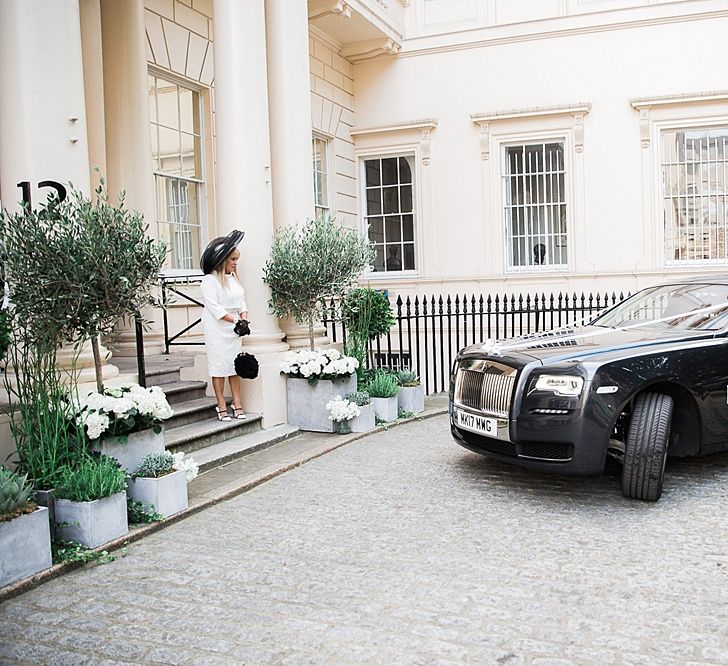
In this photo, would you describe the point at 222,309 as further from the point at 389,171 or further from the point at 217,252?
the point at 389,171

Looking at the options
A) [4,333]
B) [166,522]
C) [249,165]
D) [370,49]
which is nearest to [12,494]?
[4,333]

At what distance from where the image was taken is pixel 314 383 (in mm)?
8211

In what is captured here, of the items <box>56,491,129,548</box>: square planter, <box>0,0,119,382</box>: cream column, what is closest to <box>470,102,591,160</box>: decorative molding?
<box>0,0,119,382</box>: cream column

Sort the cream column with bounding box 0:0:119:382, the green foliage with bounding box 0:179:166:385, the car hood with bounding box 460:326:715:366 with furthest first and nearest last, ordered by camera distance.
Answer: the car hood with bounding box 460:326:715:366 < the cream column with bounding box 0:0:119:382 < the green foliage with bounding box 0:179:166:385

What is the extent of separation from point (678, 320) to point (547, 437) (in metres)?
1.87

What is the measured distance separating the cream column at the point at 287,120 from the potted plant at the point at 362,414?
0.95m

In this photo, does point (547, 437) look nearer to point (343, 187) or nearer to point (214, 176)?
point (214, 176)

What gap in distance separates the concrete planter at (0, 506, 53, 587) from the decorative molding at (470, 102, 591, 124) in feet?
38.3

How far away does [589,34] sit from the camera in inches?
535

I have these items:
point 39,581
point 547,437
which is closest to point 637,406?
point 547,437

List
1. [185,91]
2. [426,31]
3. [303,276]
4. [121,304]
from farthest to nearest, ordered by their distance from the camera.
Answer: [426,31] < [185,91] < [303,276] < [121,304]

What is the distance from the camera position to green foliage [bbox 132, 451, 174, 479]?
532cm

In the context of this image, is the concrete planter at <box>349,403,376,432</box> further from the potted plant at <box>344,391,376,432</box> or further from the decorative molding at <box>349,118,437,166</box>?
the decorative molding at <box>349,118,437,166</box>

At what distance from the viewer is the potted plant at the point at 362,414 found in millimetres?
8258
